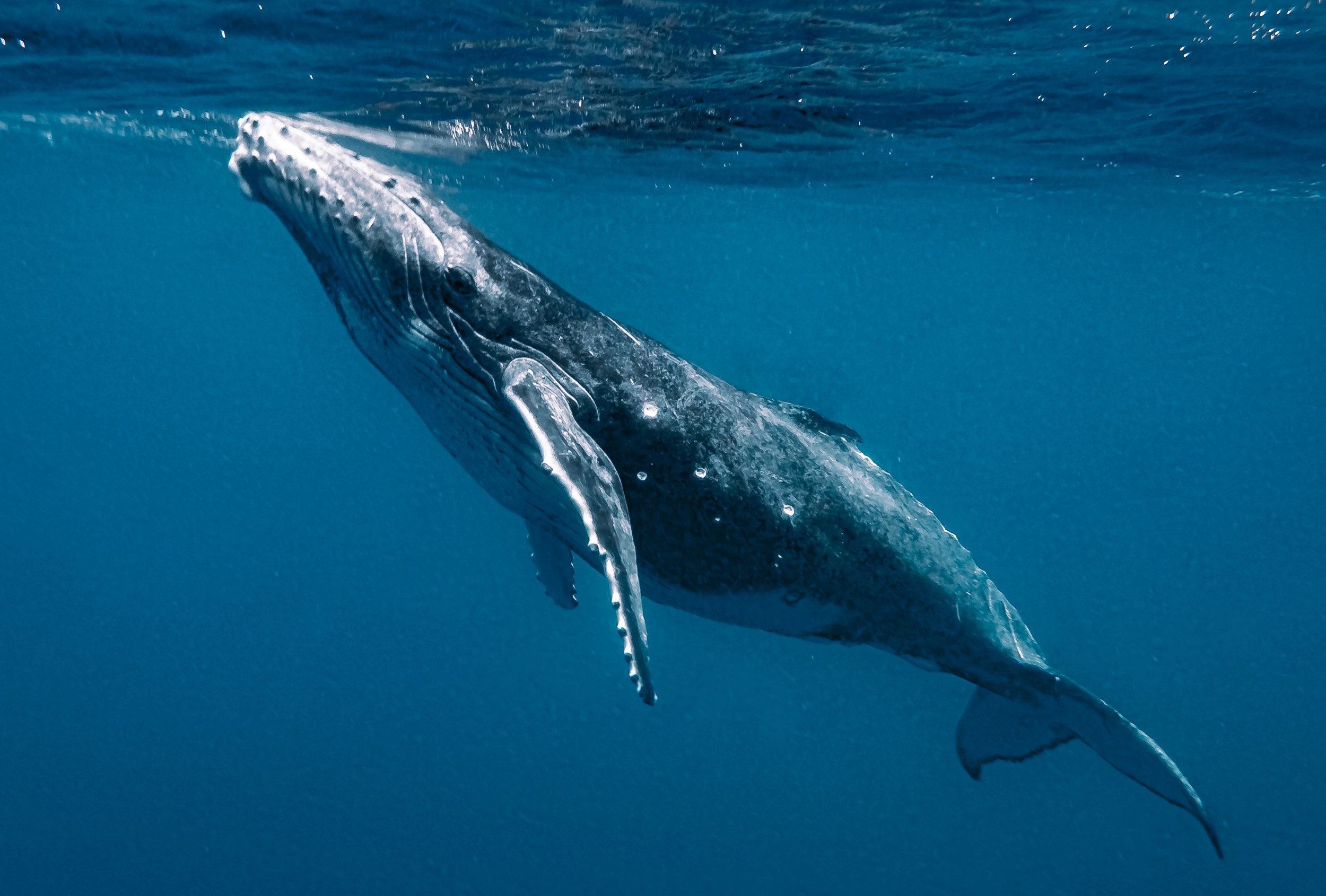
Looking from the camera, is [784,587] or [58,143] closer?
[784,587]

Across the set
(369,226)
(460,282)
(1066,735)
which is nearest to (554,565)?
(460,282)

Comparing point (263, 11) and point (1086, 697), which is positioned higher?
point (263, 11)

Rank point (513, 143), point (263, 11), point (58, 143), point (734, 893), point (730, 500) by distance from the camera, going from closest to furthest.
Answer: point (730, 500), point (263, 11), point (513, 143), point (58, 143), point (734, 893)

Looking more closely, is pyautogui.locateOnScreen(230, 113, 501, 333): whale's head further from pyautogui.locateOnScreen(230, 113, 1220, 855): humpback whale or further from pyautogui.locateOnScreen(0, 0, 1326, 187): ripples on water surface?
pyautogui.locateOnScreen(0, 0, 1326, 187): ripples on water surface

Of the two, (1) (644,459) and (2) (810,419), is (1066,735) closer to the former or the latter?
(2) (810,419)

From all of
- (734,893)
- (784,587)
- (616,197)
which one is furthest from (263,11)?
(734,893)

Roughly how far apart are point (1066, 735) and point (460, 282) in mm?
5318

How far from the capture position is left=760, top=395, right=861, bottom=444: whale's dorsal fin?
223 inches

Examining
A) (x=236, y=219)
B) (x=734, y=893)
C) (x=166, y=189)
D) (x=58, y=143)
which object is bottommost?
(x=734, y=893)

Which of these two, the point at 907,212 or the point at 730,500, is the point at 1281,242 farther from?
the point at 730,500

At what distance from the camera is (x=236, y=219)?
33.8m

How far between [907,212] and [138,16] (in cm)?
1926

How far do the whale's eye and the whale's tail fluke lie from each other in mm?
4630

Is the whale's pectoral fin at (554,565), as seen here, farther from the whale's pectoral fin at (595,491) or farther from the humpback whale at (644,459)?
the whale's pectoral fin at (595,491)
